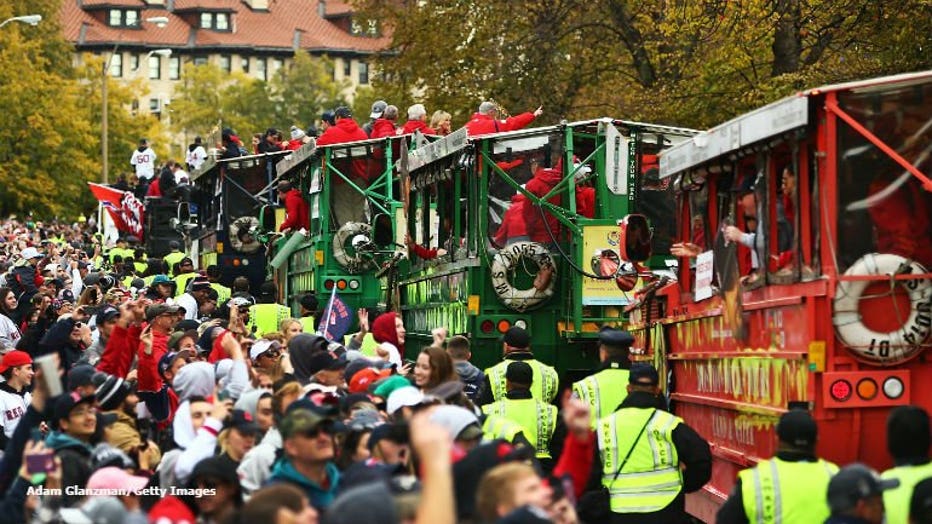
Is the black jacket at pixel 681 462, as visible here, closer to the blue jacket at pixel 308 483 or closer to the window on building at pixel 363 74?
the blue jacket at pixel 308 483

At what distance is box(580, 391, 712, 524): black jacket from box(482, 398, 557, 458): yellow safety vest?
1.30 meters

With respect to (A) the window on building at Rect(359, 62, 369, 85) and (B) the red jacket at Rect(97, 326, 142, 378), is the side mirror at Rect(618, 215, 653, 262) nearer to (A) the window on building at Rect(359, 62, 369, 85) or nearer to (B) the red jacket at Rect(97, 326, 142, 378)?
(B) the red jacket at Rect(97, 326, 142, 378)

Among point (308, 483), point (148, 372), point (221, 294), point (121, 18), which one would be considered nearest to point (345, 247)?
point (221, 294)

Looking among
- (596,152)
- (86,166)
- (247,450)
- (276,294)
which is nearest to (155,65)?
(86,166)

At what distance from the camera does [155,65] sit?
133875 millimetres

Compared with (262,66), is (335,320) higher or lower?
lower

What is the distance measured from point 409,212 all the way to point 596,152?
4.12 meters

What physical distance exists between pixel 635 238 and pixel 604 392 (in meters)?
2.46

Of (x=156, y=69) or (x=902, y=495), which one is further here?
(x=156, y=69)

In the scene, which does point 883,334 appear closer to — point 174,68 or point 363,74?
point 174,68

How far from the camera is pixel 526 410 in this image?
13.1 meters

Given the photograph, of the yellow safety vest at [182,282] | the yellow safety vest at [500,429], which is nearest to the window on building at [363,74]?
the yellow safety vest at [182,282]

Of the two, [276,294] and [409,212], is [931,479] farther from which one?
[276,294]

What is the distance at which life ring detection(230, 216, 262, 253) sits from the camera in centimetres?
3103
